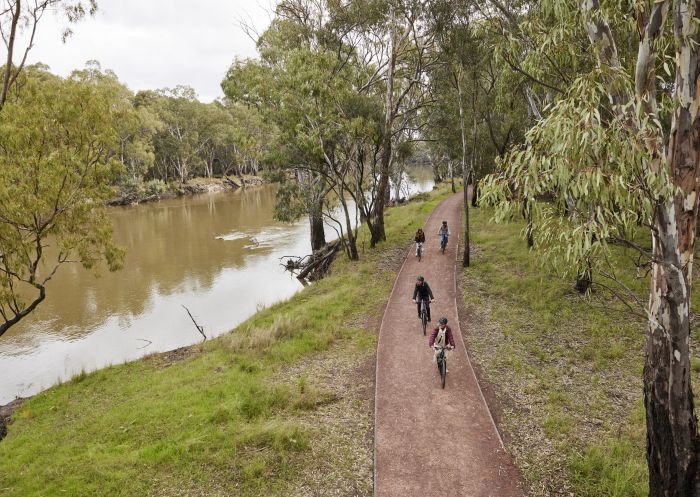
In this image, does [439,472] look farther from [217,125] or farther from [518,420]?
[217,125]

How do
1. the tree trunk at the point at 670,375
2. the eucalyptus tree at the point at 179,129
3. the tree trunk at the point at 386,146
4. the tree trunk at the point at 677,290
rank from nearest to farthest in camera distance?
the tree trunk at the point at 677,290
the tree trunk at the point at 670,375
the tree trunk at the point at 386,146
the eucalyptus tree at the point at 179,129

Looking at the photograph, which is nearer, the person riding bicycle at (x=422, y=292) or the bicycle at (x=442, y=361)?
the bicycle at (x=442, y=361)

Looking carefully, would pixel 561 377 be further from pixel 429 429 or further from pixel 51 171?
pixel 51 171

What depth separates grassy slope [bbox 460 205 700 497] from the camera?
26.2ft

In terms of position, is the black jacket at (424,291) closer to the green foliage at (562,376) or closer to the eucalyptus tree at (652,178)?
the green foliage at (562,376)

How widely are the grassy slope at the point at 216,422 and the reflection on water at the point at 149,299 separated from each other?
356cm

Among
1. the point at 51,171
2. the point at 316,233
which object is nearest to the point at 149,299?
the point at 316,233

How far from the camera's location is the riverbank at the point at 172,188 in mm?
63156

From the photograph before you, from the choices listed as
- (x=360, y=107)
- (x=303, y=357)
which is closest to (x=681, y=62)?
(x=303, y=357)

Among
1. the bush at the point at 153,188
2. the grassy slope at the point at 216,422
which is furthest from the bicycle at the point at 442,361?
the bush at the point at 153,188

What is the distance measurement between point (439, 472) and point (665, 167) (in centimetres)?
620

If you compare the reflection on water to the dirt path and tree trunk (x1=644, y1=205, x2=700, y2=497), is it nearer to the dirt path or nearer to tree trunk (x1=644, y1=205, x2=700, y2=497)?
the dirt path

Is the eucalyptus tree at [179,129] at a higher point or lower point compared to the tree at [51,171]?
higher

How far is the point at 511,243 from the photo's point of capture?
24.7 m
